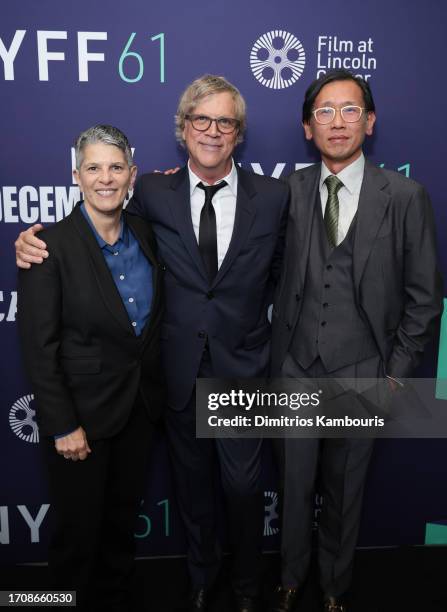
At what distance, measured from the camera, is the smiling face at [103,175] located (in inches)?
70.8

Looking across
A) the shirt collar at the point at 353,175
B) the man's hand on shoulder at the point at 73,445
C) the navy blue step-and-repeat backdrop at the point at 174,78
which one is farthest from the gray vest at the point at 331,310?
the man's hand on shoulder at the point at 73,445

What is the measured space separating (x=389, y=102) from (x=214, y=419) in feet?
4.69

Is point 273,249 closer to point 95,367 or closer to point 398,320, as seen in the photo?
point 398,320

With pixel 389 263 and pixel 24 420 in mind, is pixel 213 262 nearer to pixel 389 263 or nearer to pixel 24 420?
pixel 389 263

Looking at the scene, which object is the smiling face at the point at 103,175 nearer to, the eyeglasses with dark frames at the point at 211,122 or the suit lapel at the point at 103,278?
the suit lapel at the point at 103,278

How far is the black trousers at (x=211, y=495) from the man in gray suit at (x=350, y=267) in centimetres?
21

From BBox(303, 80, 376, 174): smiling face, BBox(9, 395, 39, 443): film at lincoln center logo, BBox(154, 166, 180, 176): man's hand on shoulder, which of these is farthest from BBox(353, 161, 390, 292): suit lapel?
BBox(9, 395, 39, 443): film at lincoln center logo

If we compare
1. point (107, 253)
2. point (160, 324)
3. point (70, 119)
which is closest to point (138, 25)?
point (70, 119)

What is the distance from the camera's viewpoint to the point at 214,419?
7.21 ft

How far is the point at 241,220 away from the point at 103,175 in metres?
0.50

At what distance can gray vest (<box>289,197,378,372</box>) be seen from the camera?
203 centimetres

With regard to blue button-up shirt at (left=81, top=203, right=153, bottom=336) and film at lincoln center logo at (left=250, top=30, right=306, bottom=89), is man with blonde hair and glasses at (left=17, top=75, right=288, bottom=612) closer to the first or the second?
blue button-up shirt at (left=81, top=203, right=153, bottom=336)

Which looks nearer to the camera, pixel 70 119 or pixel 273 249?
pixel 273 249

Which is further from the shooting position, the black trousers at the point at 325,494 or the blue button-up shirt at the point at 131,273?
the black trousers at the point at 325,494
